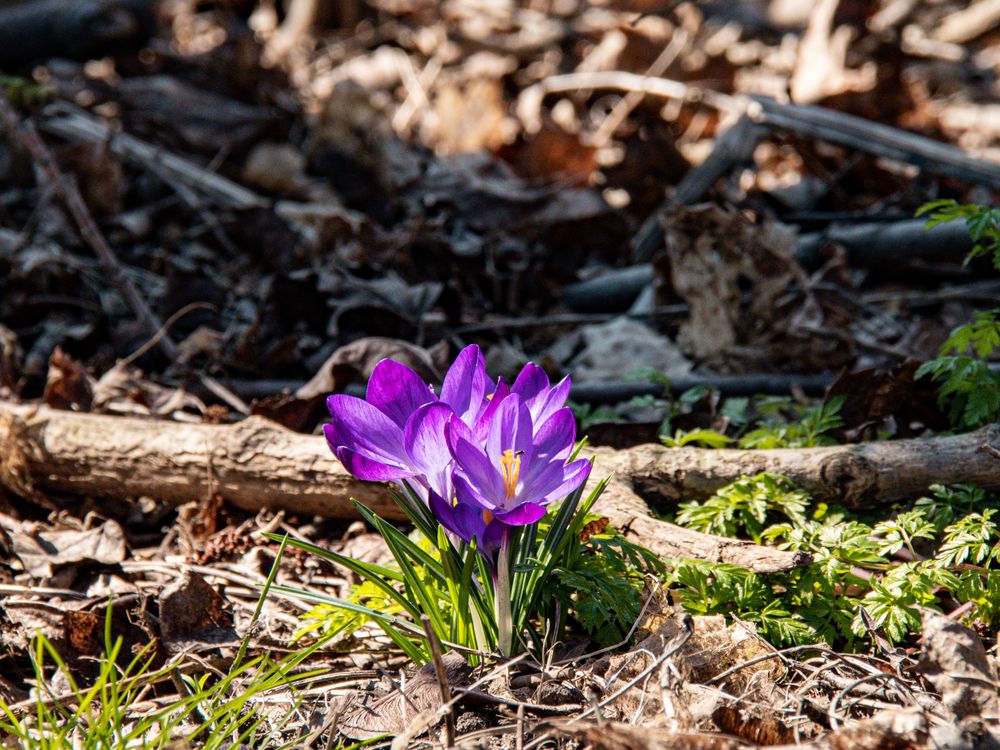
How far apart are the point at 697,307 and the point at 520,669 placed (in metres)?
2.08

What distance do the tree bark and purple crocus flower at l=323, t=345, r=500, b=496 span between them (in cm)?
32

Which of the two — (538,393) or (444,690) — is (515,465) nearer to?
(538,393)

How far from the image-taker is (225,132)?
529cm

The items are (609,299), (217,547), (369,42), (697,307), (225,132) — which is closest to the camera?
(217,547)

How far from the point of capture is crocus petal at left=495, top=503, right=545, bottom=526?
166 cm

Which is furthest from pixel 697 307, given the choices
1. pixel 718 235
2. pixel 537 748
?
pixel 537 748

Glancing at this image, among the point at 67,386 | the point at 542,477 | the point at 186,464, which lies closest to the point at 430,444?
the point at 542,477

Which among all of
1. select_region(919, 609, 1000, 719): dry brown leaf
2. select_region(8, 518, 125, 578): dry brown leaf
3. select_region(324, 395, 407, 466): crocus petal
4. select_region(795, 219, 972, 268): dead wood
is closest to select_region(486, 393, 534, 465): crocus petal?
select_region(324, 395, 407, 466): crocus petal

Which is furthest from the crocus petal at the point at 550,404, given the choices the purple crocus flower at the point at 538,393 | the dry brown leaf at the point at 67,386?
the dry brown leaf at the point at 67,386

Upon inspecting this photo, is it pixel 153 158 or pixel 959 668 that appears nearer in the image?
A: pixel 959 668

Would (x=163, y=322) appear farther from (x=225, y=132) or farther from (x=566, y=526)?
(x=566, y=526)

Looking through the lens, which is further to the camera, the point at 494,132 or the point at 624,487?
the point at 494,132

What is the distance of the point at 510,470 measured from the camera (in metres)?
1.71

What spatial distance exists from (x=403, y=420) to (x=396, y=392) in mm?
62
